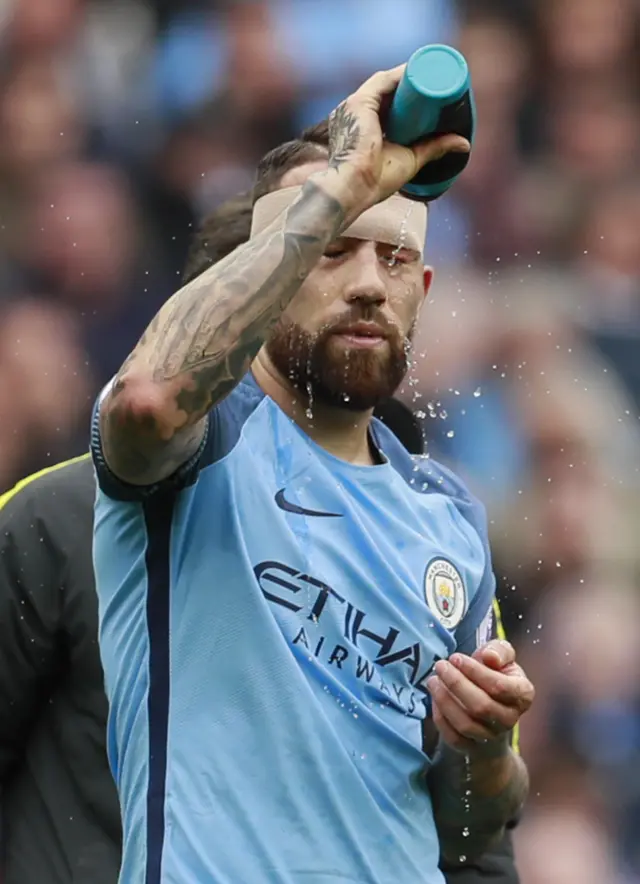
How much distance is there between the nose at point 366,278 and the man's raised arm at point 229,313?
389 millimetres

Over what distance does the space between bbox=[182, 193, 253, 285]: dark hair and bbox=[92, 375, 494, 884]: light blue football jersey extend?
57.7 inches

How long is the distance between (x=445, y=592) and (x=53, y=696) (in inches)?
43.0

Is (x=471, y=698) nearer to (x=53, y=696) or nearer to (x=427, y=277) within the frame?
(x=427, y=277)

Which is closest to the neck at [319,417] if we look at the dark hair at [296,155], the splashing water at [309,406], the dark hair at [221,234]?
the splashing water at [309,406]

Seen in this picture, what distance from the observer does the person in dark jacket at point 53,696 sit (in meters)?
3.39

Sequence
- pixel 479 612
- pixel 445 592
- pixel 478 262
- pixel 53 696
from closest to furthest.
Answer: pixel 445 592
pixel 479 612
pixel 53 696
pixel 478 262

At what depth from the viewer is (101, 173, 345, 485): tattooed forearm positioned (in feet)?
7.51

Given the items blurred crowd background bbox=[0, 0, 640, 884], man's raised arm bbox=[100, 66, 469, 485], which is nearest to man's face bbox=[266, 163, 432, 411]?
man's raised arm bbox=[100, 66, 469, 485]

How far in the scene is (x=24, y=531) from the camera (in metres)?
3.46

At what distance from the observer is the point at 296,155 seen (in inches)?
119

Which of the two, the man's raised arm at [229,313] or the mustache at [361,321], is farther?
the mustache at [361,321]

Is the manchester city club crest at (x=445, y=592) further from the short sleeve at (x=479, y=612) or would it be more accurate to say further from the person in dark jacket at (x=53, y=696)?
the person in dark jacket at (x=53, y=696)

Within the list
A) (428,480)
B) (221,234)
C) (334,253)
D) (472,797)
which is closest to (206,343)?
(334,253)

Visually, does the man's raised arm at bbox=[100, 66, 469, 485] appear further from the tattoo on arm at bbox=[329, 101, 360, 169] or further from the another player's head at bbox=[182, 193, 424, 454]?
the another player's head at bbox=[182, 193, 424, 454]
